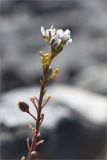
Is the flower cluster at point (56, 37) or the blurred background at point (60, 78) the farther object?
the blurred background at point (60, 78)

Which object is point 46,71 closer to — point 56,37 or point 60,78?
point 56,37

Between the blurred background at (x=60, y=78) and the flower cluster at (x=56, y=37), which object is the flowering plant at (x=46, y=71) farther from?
the blurred background at (x=60, y=78)

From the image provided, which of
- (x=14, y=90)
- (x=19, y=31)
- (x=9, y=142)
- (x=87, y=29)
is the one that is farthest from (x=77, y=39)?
(x=9, y=142)

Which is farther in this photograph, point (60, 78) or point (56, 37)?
point (60, 78)

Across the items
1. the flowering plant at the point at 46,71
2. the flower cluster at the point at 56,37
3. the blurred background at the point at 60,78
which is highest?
the flower cluster at the point at 56,37

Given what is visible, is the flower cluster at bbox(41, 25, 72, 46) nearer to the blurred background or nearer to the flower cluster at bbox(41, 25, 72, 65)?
the flower cluster at bbox(41, 25, 72, 65)

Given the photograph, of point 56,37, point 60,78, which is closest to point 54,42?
point 56,37

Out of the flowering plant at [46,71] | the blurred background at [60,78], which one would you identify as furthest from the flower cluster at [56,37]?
the blurred background at [60,78]

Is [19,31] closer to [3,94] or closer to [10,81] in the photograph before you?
[10,81]

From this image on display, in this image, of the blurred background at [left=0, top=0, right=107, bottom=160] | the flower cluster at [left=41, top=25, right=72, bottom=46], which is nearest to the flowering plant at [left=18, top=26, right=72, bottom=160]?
the flower cluster at [left=41, top=25, right=72, bottom=46]
